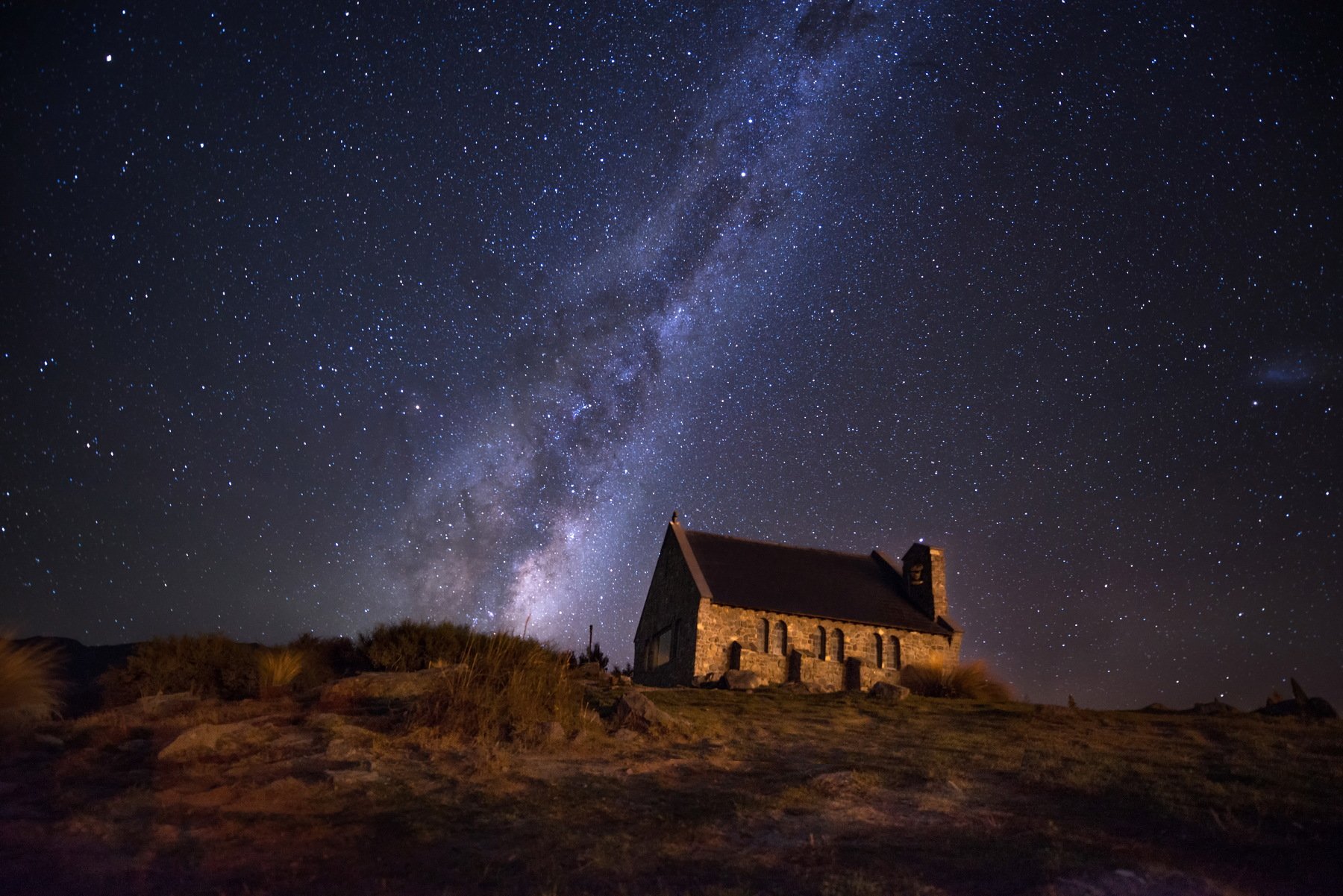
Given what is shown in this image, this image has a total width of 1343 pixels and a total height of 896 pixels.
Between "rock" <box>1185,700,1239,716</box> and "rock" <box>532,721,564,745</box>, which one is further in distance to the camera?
"rock" <box>1185,700,1239,716</box>

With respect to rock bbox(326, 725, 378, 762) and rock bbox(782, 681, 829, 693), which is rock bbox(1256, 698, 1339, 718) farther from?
rock bbox(326, 725, 378, 762)

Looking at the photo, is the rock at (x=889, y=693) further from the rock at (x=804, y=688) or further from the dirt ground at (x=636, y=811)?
the dirt ground at (x=636, y=811)

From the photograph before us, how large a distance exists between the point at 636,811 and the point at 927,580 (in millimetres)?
29730

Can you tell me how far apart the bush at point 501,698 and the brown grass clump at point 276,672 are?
3896mm

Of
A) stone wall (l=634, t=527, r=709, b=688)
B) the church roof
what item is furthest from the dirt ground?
the church roof

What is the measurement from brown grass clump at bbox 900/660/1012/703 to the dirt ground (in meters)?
12.8

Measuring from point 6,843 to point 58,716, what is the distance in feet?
24.2

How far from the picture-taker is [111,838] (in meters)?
6.19

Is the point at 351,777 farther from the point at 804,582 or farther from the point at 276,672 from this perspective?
the point at 804,582

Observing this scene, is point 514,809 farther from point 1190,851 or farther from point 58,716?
point 58,716

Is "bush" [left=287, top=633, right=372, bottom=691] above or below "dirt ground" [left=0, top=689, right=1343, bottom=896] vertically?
above

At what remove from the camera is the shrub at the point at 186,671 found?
46.3 feet

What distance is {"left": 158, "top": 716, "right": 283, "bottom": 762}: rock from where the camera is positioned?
868cm

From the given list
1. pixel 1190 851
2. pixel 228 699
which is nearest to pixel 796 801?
pixel 1190 851
